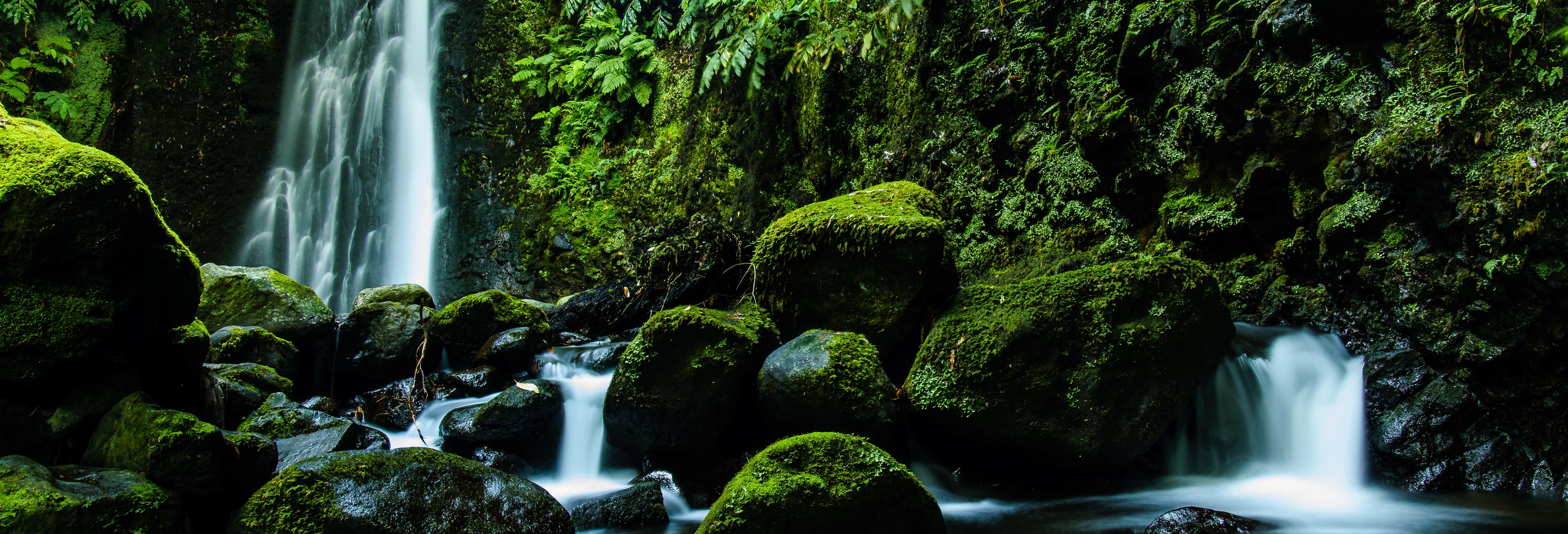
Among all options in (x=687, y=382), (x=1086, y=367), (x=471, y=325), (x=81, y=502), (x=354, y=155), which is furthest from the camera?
(x=354, y=155)

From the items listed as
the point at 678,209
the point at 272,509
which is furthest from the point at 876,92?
the point at 272,509

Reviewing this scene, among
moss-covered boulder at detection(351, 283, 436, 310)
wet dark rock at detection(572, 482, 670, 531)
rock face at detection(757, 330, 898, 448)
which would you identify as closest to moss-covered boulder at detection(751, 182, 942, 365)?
rock face at detection(757, 330, 898, 448)

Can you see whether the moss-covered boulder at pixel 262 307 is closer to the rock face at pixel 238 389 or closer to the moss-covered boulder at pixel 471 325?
the rock face at pixel 238 389

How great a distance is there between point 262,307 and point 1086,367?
6.99 meters

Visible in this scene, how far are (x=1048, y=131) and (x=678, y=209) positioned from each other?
5.35 metres

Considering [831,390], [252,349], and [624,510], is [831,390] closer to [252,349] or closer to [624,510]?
[624,510]

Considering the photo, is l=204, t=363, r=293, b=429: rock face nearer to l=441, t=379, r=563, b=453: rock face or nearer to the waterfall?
l=441, t=379, r=563, b=453: rock face

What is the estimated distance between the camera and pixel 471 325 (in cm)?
668

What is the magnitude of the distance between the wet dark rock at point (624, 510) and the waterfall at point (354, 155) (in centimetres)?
780

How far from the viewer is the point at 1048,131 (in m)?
5.88

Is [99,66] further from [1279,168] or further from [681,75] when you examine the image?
[1279,168]

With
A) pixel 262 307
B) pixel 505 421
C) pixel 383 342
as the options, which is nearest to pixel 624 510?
pixel 505 421

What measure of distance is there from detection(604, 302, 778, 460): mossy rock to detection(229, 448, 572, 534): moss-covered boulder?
975 mm

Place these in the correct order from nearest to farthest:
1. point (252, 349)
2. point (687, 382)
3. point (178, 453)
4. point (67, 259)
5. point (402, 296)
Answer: point (178, 453), point (67, 259), point (687, 382), point (252, 349), point (402, 296)
